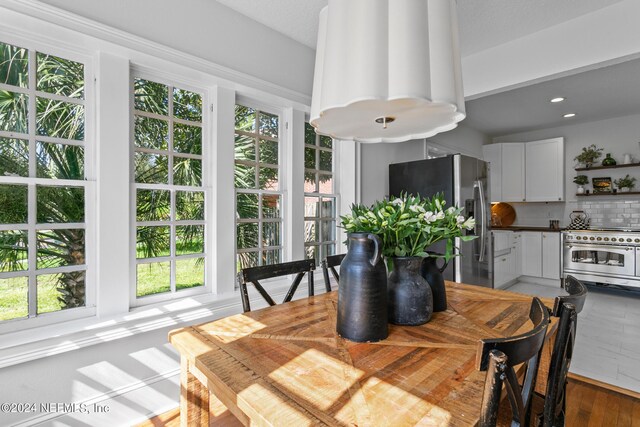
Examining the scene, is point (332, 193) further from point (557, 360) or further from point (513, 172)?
point (513, 172)

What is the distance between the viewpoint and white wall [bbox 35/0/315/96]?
187 centimetres

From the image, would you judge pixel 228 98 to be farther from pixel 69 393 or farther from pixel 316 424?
pixel 316 424

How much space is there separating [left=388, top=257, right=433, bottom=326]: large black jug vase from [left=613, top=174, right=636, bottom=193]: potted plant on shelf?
5510 mm

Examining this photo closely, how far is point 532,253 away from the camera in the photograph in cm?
524

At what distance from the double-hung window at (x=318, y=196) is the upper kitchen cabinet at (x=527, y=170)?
3981 millimetres

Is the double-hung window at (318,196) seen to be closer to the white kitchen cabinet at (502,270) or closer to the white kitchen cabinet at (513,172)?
the white kitchen cabinet at (502,270)

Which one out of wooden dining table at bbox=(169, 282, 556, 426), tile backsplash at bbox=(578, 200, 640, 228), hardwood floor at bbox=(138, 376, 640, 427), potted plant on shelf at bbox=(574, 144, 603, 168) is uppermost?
potted plant on shelf at bbox=(574, 144, 603, 168)

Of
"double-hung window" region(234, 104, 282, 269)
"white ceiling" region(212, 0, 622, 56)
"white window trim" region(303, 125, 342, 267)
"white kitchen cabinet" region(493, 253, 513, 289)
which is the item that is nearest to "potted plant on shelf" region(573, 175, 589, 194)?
"white kitchen cabinet" region(493, 253, 513, 289)

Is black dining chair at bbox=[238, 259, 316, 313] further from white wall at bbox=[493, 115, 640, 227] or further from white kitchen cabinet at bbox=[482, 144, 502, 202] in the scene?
white wall at bbox=[493, 115, 640, 227]

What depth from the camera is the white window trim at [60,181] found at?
166cm

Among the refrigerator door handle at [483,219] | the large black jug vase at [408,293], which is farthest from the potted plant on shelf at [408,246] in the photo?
the refrigerator door handle at [483,219]

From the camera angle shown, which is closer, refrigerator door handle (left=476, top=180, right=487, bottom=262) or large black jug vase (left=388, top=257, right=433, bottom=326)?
large black jug vase (left=388, top=257, right=433, bottom=326)

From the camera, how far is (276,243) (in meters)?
2.79

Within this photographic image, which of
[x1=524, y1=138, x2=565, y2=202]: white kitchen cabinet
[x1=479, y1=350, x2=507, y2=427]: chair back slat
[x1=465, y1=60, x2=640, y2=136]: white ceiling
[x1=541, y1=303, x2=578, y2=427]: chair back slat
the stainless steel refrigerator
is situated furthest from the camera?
[x1=524, y1=138, x2=565, y2=202]: white kitchen cabinet
